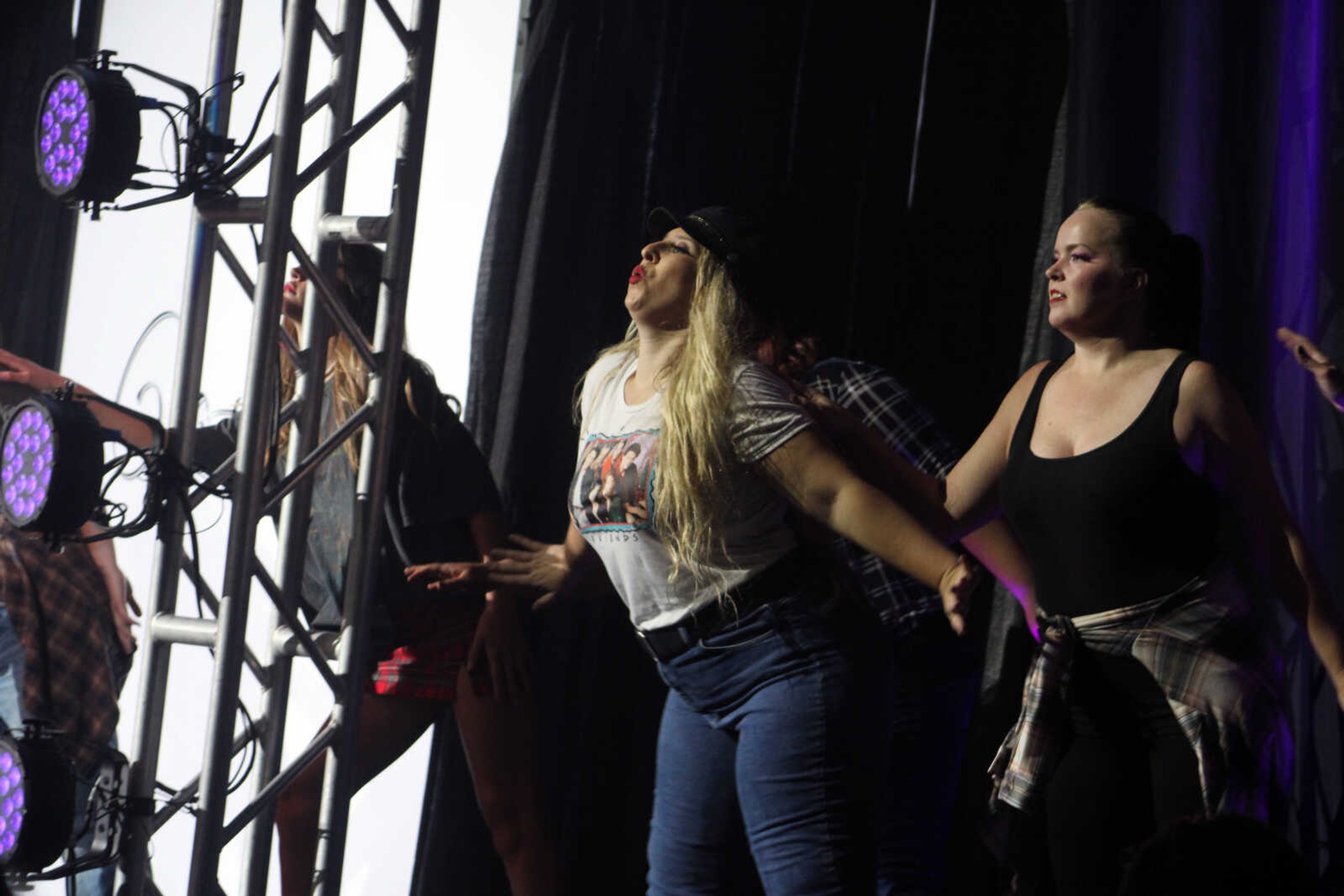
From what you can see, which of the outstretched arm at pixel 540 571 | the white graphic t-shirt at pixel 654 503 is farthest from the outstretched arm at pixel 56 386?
the white graphic t-shirt at pixel 654 503

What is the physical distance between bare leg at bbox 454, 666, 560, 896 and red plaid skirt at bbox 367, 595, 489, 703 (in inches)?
1.3

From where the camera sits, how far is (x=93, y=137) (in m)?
2.40

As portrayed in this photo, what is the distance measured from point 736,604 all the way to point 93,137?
1461mm

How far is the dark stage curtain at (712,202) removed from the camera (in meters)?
3.12

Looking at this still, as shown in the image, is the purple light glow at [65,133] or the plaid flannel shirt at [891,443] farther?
the purple light glow at [65,133]

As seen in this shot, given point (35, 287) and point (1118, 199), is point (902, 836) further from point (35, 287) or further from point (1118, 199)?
point (35, 287)

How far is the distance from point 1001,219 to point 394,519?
4.98 feet

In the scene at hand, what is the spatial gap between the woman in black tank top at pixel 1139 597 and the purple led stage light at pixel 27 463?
160cm

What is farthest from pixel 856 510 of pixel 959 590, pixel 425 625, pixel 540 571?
pixel 425 625

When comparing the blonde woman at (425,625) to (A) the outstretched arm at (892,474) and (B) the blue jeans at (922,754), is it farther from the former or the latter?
(A) the outstretched arm at (892,474)

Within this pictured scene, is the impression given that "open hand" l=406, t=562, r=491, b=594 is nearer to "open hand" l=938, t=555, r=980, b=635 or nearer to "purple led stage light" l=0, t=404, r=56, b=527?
"purple led stage light" l=0, t=404, r=56, b=527

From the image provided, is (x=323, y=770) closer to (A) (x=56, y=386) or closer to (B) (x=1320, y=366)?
(A) (x=56, y=386)

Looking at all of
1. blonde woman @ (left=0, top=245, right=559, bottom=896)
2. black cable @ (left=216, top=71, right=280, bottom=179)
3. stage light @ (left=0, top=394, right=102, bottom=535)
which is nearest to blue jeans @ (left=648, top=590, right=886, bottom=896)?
blonde woman @ (left=0, top=245, right=559, bottom=896)

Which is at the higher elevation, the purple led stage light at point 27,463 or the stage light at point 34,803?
the purple led stage light at point 27,463
